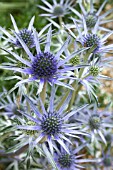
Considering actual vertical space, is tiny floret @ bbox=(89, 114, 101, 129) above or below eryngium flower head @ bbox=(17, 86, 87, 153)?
below

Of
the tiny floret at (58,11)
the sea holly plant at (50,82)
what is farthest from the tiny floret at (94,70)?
the tiny floret at (58,11)

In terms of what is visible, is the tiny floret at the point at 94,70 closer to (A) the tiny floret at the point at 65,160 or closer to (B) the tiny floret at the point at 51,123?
(B) the tiny floret at the point at 51,123

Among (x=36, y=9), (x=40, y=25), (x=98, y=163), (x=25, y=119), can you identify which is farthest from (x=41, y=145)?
(x=36, y=9)

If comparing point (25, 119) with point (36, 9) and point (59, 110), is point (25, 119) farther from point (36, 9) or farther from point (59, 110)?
point (36, 9)

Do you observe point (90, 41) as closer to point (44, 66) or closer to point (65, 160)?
point (44, 66)

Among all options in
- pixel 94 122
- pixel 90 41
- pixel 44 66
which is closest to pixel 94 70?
pixel 90 41

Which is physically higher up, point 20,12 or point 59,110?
point 20,12

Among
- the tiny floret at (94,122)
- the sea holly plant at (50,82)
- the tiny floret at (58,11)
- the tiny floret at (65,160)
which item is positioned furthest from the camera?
the tiny floret at (58,11)

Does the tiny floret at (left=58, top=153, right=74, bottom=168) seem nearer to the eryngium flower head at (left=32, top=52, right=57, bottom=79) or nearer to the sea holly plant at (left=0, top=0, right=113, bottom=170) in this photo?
the sea holly plant at (left=0, top=0, right=113, bottom=170)

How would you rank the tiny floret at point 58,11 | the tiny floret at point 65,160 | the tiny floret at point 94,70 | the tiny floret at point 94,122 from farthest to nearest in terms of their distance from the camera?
1. the tiny floret at point 58,11
2. the tiny floret at point 94,122
3. the tiny floret at point 65,160
4. the tiny floret at point 94,70

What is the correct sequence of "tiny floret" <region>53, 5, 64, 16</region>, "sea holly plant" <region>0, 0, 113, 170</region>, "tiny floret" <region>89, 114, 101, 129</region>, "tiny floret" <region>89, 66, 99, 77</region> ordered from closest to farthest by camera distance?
"sea holly plant" <region>0, 0, 113, 170</region>
"tiny floret" <region>89, 66, 99, 77</region>
"tiny floret" <region>89, 114, 101, 129</region>
"tiny floret" <region>53, 5, 64, 16</region>

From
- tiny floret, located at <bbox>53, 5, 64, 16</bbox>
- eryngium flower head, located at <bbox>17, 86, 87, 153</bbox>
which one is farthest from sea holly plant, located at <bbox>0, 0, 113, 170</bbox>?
tiny floret, located at <bbox>53, 5, 64, 16</bbox>
